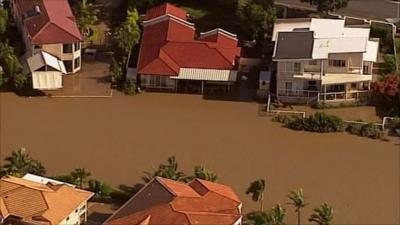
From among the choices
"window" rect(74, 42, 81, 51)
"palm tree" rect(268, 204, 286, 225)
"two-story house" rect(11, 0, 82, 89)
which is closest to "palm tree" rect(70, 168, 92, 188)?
"palm tree" rect(268, 204, 286, 225)

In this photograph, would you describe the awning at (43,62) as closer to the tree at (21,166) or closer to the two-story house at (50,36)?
the two-story house at (50,36)

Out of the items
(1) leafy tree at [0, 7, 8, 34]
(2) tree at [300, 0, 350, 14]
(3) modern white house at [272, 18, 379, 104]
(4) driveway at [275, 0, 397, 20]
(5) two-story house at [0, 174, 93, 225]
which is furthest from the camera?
(4) driveway at [275, 0, 397, 20]

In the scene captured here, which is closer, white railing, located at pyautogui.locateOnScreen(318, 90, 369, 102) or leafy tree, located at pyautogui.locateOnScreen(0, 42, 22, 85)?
white railing, located at pyautogui.locateOnScreen(318, 90, 369, 102)

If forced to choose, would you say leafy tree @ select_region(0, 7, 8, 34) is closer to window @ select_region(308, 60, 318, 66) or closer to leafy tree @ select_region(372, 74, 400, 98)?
window @ select_region(308, 60, 318, 66)

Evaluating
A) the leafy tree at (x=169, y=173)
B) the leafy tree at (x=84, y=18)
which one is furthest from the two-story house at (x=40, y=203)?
the leafy tree at (x=84, y=18)

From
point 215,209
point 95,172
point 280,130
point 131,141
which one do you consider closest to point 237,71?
point 280,130

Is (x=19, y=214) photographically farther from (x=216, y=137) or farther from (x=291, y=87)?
(x=291, y=87)
